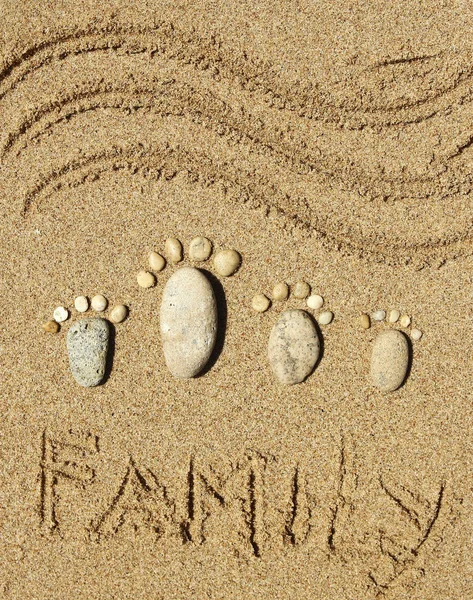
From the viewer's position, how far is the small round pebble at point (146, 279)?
5.99ft

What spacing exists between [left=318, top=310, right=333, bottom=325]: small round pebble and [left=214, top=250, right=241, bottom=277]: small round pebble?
36 centimetres

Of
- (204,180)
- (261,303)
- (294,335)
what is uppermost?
(204,180)

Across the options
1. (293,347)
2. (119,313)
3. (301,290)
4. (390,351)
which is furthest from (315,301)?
(119,313)

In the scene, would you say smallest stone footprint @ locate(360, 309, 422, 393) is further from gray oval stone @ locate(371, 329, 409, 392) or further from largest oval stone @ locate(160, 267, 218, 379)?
largest oval stone @ locate(160, 267, 218, 379)

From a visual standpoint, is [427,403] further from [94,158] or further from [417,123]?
[94,158]

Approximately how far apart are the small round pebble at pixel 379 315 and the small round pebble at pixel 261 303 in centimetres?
40

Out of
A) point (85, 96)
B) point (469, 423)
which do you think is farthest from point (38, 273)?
point (469, 423)

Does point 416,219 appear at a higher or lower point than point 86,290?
higher

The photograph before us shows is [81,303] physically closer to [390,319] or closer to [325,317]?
[325,317]

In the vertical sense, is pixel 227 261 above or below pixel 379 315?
above

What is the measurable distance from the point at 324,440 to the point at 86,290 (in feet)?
3.42

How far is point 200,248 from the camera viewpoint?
182 centimetres

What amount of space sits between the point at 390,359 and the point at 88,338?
1.09 meters

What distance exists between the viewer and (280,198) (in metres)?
1.82
